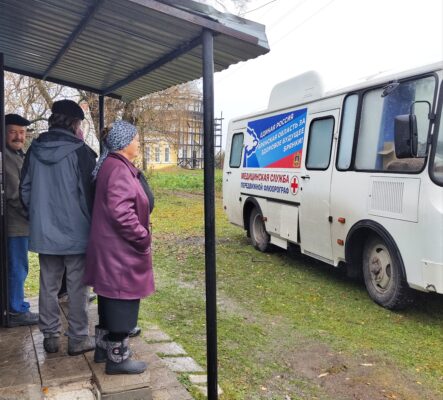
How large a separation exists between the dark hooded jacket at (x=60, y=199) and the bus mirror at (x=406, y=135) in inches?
124

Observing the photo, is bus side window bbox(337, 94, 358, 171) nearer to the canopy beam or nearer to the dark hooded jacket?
the canopy beam

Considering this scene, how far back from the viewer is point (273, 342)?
4.54 m

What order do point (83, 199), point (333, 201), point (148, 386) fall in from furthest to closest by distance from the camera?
point (333, 201), point (83, 199), point (148, 386)

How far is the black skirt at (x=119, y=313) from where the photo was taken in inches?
115

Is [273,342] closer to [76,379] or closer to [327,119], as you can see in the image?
[76,379]

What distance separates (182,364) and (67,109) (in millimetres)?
2160

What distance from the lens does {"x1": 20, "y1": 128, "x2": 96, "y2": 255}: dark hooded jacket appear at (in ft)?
10.4

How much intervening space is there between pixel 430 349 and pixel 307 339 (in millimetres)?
1138

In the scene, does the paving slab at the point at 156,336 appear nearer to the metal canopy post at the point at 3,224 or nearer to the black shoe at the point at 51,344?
the black shoe at the point at 51,344

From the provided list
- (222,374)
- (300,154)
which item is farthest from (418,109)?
(222,374)

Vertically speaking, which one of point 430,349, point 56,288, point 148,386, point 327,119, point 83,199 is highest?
point 327,119

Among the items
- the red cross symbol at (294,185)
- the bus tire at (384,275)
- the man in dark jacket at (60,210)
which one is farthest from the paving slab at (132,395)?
the red cross symbol at (294,185)

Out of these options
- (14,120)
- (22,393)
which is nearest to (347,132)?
(14,120)

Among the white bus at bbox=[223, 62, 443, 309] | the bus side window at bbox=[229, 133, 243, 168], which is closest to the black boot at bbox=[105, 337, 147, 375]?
the white bus at bbox=[223, 62, 443, 309]
